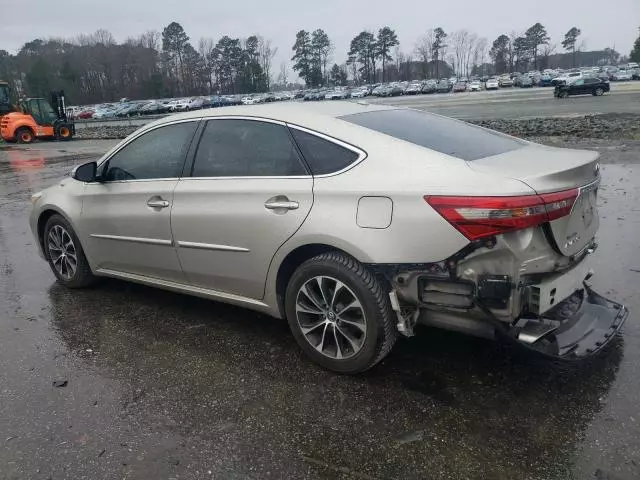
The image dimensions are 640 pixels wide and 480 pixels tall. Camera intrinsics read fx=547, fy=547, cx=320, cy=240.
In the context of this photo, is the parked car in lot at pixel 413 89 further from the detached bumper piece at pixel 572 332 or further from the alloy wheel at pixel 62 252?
the detached bumper piece at pixel 572 332

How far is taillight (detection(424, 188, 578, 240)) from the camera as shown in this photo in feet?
9.09

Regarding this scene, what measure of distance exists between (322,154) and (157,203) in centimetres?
150

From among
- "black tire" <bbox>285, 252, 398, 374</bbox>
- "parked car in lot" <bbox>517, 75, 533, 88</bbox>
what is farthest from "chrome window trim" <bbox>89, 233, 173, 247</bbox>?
"parked car in lot" <bbox>517, 75, 533, 88</bbox>

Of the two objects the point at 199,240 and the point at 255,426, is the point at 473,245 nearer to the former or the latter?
the point at 255,426

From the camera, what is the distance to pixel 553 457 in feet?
8.57

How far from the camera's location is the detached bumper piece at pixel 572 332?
2.96 m

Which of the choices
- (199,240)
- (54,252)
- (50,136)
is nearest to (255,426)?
(199,240)

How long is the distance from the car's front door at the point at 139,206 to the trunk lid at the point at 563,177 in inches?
91.1

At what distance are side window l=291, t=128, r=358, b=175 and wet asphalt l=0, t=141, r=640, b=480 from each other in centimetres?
131

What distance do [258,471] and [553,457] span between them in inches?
55.6

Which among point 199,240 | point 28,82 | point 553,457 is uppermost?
point 28,82

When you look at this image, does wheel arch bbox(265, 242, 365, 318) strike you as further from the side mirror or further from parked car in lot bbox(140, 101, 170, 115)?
parked car in lot bbox(140, 101, 170, 115)

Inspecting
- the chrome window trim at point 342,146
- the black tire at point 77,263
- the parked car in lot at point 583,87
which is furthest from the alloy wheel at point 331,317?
the parked car in lot at point 583,87

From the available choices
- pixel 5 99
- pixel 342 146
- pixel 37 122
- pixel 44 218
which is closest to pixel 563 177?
pixel 342 146
